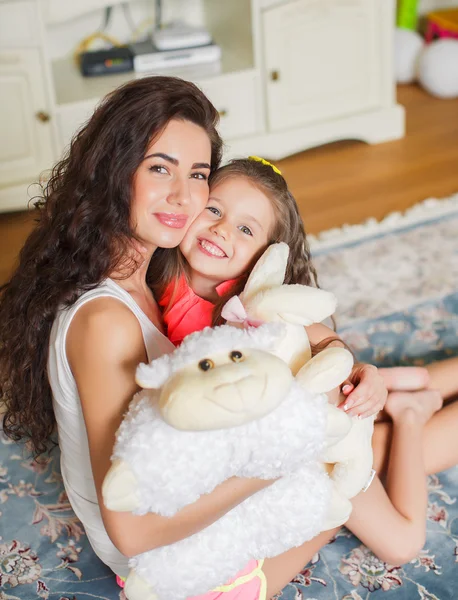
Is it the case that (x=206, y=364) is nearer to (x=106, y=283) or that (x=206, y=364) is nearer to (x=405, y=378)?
(x=106, y=283)

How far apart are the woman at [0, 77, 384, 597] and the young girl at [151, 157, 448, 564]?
0.26ft

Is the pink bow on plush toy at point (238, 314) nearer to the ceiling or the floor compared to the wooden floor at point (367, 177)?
nearer to the ceiling

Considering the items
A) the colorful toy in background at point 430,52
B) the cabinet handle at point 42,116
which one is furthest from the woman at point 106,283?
the colorful toy in background at point 430,52

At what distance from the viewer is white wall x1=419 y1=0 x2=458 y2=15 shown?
13.1 feet

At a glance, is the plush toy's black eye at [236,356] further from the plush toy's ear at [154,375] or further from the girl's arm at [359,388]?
the girl's arm at [359,388]

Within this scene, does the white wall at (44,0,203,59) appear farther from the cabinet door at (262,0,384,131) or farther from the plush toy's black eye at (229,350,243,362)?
the plush toy's black eye at (229,350,243,362)

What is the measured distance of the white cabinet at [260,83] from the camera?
2.66 meters

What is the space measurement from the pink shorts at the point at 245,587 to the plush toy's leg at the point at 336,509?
0.41 feet

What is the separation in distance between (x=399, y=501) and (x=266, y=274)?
555 millimetres

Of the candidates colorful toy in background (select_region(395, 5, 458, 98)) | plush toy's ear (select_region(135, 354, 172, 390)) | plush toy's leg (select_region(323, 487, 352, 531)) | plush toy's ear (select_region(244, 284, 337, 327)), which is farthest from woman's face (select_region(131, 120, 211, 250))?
colorful toy in background (select_region(395, 5, 458, 98))

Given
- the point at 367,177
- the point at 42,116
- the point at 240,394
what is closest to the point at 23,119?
the point at 42,116

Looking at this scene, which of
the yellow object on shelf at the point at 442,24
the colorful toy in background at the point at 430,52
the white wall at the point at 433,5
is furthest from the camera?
the white wall at the point at 433,5

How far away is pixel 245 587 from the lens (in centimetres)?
123

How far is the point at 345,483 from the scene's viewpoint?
1.23 metres
